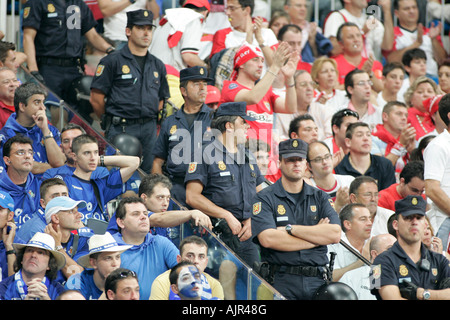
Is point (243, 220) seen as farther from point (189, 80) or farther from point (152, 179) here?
point (189, 80)

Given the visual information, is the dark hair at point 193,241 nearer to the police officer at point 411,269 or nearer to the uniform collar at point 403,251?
the police officer at point 411,269

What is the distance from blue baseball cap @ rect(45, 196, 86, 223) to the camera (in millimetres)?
7477

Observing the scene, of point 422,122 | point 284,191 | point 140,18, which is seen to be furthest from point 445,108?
point 140,18

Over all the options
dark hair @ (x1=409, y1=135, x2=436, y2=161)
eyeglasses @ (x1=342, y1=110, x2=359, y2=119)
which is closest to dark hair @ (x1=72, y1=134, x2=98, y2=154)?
eyeglasses @ (x1=342, y1=110, x2=359, y2=119)

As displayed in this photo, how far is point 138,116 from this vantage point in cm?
949

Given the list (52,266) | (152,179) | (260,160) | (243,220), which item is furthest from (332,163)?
(52,266)

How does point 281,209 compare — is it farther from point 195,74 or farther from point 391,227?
point 195,74

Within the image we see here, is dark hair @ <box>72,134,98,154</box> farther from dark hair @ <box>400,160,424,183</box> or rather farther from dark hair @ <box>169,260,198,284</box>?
dark hair @ <box>400,160,424,183</box>

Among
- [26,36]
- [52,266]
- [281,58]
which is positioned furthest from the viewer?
[26,36]

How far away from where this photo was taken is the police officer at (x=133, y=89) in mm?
9469

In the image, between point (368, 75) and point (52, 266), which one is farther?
point (368, 75)

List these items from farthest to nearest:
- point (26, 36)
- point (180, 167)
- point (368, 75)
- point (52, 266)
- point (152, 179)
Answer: point (368, 75) → point (26, 36) → point (180, 167) → point (152, 179) → point (52, 266)

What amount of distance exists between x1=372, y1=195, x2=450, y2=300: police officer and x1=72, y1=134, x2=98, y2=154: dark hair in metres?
2.83

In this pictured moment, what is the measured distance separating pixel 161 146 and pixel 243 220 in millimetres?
1199
